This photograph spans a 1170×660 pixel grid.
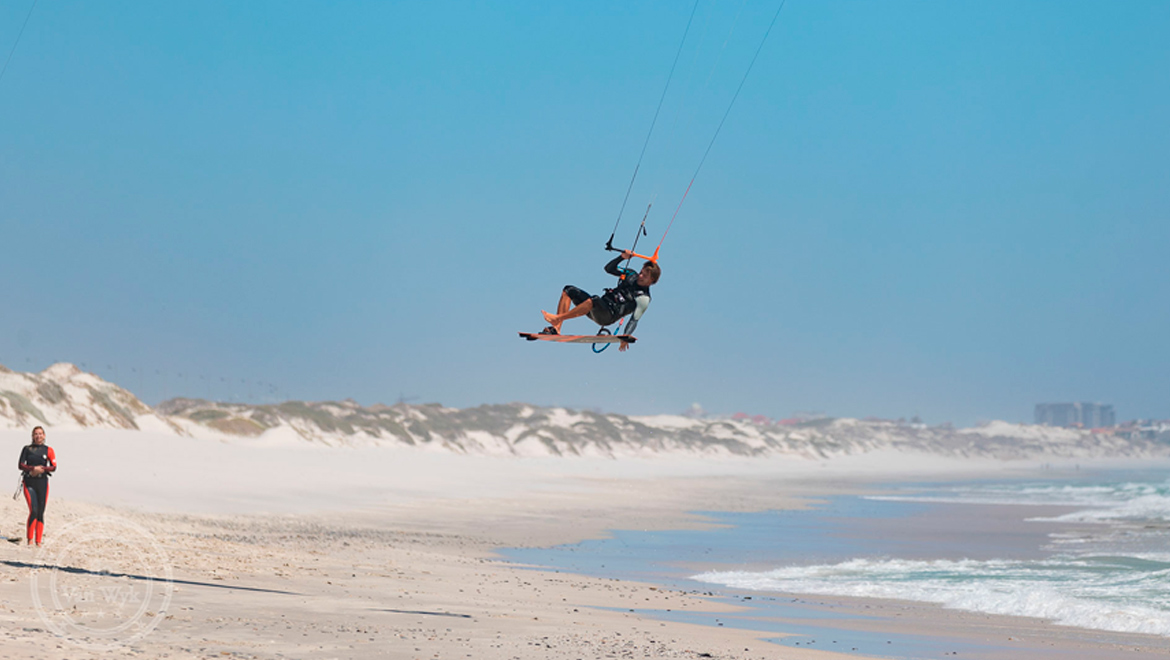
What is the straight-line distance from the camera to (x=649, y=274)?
556 inches

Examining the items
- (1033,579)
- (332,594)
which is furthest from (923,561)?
(332,594)

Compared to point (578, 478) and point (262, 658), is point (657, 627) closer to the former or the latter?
point (262, 658)

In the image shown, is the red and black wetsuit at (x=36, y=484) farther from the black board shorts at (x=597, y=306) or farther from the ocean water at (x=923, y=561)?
the ocean water at (x=923, y=561)

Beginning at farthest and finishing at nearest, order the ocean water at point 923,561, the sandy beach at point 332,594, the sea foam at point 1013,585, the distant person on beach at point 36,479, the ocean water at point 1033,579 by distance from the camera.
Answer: the ocean water at point 923,561
the ocean water at point 1033,579
the sea foam at point 1013,585
the distant person on beach at point 36,479
the sandy beach at point 332,594

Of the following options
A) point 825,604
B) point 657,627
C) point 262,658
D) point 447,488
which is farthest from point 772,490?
point 262,658

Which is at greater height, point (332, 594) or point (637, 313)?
point (637, 313)

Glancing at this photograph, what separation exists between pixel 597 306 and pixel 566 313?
58 cm

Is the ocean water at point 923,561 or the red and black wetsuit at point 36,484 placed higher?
the red and black wetsuit at point 36,484

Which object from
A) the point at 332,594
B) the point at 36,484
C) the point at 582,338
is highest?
the point at 582,338

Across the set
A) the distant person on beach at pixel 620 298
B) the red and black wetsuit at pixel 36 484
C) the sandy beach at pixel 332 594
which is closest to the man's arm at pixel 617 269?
the distant person on beach at pixel 620 298

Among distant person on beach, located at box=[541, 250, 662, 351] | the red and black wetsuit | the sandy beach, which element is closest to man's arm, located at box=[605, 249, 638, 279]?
distant person on beach, located at box=[541, 250, 662, 351]

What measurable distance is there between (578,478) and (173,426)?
21605 millimetres

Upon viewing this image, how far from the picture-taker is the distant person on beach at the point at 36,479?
15086 millimetres

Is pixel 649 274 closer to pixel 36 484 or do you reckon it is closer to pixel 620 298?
pixel 620 298
